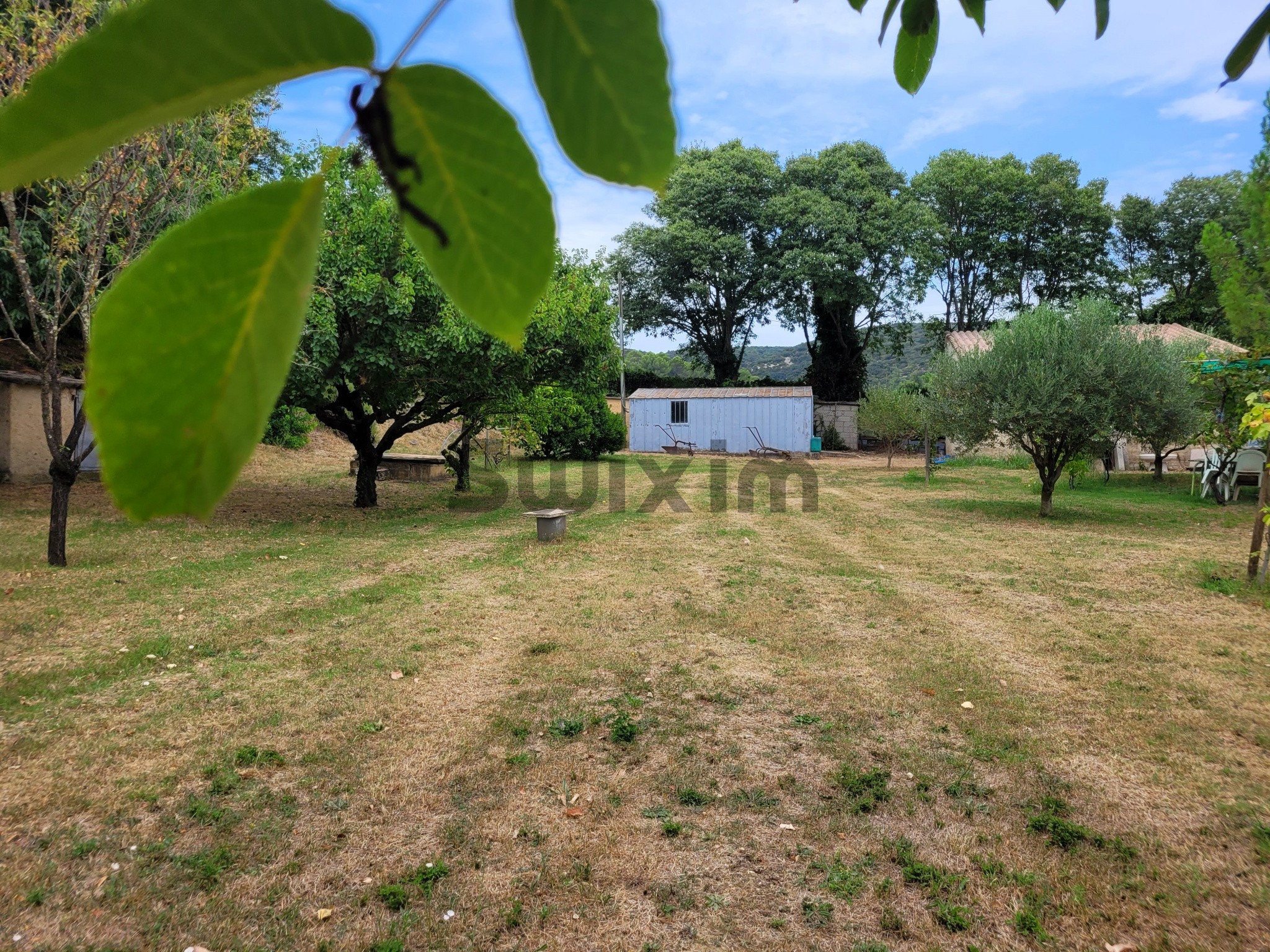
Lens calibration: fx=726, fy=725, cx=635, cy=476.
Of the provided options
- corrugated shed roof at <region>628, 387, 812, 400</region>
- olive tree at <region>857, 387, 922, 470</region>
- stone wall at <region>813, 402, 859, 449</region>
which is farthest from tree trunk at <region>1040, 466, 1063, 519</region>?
stone wall at <region>813, 402, 859, 449</region>

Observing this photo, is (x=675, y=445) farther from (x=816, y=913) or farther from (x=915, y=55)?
(x=915, y=55)

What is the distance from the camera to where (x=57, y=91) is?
17cm

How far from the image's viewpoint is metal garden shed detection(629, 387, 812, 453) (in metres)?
24.9

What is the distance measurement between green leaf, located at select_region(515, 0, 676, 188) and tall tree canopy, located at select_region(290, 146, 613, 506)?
6758 mm

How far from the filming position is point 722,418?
82.8 feet

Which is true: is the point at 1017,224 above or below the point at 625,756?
above

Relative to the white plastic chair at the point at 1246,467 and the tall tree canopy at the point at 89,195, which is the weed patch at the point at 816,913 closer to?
the tall tree canopy at the point at 89,195

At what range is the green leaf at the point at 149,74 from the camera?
0.57ft

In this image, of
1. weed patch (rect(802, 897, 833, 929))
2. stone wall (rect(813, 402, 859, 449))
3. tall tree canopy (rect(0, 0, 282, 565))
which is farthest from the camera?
stone wall (rect(813, 402, 859, 449))

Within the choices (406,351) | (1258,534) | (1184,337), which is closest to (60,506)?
(406,351)

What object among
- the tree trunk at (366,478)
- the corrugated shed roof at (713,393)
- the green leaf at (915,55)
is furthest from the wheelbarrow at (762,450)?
the green leaf at (915,55)

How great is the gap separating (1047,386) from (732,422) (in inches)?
572

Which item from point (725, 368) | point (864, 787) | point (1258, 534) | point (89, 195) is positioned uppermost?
point (725, 368)

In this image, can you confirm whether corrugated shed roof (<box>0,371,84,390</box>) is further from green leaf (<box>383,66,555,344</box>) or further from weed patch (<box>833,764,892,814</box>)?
green leaf (<box>383,66,555,344</box>)
